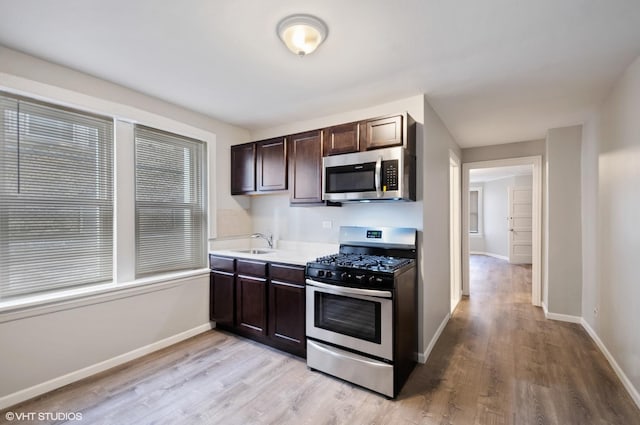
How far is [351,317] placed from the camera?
2.36 metres

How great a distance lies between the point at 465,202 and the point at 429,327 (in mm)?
2655

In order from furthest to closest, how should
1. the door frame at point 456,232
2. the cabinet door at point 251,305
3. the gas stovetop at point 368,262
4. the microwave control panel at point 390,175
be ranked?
the door frame at point 456,232, the cabinet door at point 251,305, the microwave control panel at point 390,175, the gas stovetop at point 368,262

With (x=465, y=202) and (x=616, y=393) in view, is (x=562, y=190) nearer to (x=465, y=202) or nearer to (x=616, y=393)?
(x=465, y=202)

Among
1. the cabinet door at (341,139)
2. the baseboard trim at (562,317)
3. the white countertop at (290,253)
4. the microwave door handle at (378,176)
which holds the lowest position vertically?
the baseboard trim at (562,317)

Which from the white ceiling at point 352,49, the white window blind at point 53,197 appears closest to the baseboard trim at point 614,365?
the white ceiling at point 352,49

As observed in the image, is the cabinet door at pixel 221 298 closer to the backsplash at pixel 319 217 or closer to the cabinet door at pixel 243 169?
the backsplash at pixel 319 217

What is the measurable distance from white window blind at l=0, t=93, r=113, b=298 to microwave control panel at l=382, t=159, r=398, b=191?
2.48 m

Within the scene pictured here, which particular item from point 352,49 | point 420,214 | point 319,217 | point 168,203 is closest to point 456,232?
point 420,214

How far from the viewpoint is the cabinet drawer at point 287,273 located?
269 centimetres

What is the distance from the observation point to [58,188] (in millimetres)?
2350

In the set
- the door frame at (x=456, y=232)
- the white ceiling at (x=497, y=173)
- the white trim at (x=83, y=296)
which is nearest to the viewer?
the white trim at (x=83, y=296)

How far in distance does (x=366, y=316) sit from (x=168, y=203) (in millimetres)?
2360

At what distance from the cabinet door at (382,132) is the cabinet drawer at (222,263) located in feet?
6.28

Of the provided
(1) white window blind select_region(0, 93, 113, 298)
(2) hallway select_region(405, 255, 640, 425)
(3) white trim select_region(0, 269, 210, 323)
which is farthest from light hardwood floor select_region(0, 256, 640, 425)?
(1) white window blind select_region(0, 93, 113, 298)
